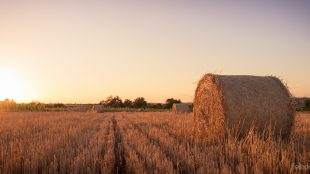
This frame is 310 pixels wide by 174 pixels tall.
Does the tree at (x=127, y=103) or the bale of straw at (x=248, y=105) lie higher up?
the tree at (x=127, y=103)

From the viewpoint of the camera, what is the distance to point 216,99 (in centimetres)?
919

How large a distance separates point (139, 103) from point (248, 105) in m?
44.5

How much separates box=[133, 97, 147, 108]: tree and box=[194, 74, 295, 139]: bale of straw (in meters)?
42.9

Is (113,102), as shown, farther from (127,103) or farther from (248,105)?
(248,105)

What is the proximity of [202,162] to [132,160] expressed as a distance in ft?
3.43

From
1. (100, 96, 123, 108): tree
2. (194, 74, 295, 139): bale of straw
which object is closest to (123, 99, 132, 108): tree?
(100, 96, 123, 108): tree

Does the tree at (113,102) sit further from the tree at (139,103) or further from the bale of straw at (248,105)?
the bale of straw at (248,105)

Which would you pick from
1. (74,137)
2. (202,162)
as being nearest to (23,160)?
(202,162)

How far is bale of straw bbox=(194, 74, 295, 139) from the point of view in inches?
336

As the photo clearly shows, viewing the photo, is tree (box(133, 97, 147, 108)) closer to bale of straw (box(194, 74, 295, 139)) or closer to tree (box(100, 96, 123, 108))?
tree (box(100, 96, 123, 108))

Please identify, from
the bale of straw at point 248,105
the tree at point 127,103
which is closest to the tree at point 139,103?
the tree at point 127,103

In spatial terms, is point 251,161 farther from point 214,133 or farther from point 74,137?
point 74,137

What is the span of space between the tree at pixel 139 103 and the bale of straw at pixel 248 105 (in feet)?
141

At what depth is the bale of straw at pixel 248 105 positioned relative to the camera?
28.0 feet
